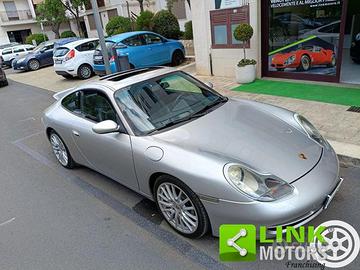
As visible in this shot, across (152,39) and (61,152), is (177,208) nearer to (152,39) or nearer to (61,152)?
(61,152)

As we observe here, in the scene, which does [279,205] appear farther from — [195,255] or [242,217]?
Result: [195,255]

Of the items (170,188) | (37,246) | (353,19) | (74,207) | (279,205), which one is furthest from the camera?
(353,19)

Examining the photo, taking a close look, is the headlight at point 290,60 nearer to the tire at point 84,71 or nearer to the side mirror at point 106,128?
the side mirror at point 106,128

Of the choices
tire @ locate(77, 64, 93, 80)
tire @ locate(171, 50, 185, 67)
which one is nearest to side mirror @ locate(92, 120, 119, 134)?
tire @ locate(171, 50, 185, 67)

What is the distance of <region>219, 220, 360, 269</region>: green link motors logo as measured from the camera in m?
2.57

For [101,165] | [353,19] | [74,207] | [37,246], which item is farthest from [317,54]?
[37,246]

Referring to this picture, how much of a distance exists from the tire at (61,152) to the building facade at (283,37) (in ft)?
17.8

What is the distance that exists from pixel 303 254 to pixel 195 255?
0.92 metres

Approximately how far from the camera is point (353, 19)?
9305 millimetres

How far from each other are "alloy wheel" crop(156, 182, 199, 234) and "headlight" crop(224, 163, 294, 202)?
0.48 metres

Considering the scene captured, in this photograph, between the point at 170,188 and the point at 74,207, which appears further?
the point at 74,207

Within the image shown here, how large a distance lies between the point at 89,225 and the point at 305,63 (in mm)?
6369

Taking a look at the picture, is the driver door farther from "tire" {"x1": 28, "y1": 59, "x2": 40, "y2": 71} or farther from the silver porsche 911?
"tire" {"x1": 28, "y1": 59, "x2": 40, "y2": 71}

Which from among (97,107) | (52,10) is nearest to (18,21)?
(52,10)
